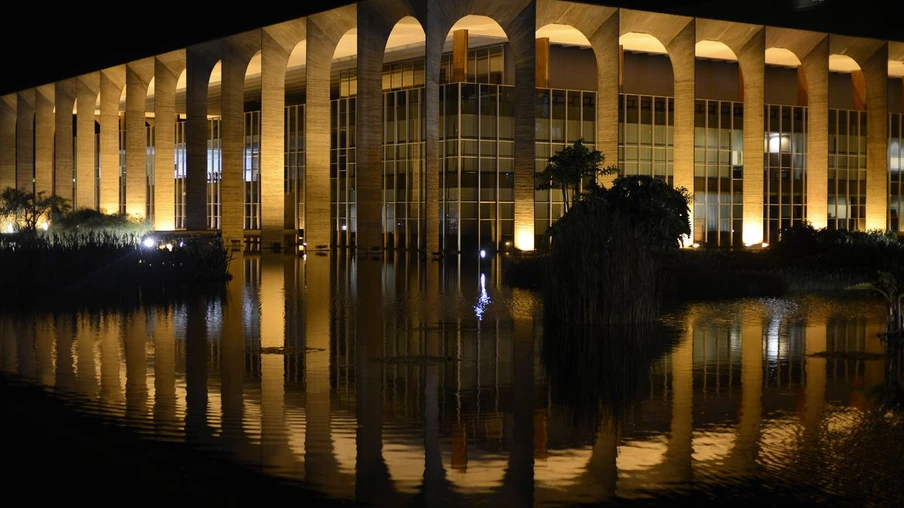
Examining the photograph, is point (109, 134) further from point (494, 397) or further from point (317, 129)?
point (494, 397)

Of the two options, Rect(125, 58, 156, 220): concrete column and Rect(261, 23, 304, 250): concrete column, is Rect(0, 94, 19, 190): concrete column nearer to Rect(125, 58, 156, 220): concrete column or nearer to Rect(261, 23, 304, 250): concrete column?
Rect(125, 58, 156, 220): concrete column

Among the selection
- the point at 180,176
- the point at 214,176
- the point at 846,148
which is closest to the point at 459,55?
the point at 846,148

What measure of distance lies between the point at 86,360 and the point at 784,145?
1899 inches

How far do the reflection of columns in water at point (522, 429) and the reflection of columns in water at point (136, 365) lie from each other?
9.48 ft

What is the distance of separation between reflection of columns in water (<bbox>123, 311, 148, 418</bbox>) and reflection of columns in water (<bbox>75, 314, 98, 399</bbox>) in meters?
0.31

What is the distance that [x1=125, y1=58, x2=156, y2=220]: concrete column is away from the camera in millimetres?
55812

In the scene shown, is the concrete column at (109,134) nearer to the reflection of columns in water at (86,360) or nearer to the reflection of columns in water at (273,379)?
the reflection of columns in water at (273,379)

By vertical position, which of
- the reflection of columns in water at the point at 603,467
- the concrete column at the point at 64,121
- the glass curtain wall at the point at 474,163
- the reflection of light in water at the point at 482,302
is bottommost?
the reflection of columns in water at the point at 603,467

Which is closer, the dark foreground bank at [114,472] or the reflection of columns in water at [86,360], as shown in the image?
the dark foreground bank at [114,472]

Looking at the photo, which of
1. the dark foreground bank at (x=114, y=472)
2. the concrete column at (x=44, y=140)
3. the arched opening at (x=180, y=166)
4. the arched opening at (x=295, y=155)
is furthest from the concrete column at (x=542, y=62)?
the dark foreground bank at (x=114, y=472)

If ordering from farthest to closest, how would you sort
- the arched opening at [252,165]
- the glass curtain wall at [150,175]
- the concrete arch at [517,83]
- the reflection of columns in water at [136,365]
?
the glass curtain wall at [150,175] < the arched opening at [252,165] < the concrete arch at [517,83] < the reflection of columns in water at [136,365]

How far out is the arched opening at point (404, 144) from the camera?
47781mm

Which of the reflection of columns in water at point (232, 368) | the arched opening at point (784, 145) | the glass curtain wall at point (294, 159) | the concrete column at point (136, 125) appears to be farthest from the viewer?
the glass curtain wall at point (294, 159)

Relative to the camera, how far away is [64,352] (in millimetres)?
12172
